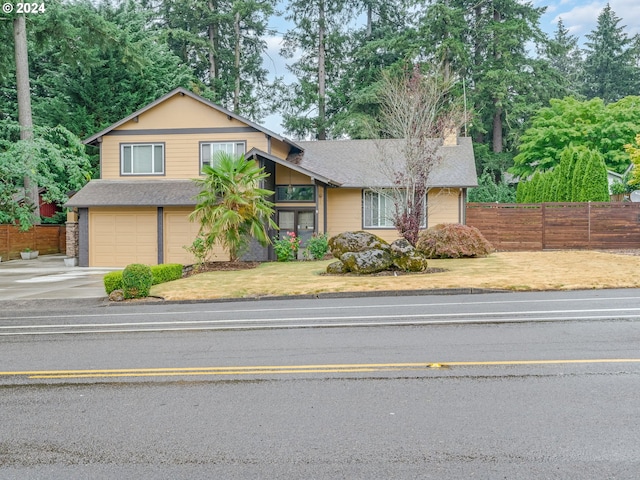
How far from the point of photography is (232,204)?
18344 mm

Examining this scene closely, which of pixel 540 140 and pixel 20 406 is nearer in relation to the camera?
pixel 20 406

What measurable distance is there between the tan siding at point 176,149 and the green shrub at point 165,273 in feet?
22.2

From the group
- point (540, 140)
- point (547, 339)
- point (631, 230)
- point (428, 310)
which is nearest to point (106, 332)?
point (428, 310)

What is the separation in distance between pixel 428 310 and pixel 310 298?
3639 millimetres

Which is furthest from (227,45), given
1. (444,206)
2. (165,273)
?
(165,273)

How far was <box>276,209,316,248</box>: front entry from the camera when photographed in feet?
74.2

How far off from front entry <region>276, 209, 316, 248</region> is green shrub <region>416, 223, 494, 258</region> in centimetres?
470

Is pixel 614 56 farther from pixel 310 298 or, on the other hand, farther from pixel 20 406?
pixel 20 406

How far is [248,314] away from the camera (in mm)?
10875

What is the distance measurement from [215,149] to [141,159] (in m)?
3.26

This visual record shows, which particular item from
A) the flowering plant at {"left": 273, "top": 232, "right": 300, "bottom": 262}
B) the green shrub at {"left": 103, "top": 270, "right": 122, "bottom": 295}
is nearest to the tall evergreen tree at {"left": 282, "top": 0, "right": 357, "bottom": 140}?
the flowering plant at {"left": 273, "top": 232, "right": 300, "bottom": 262}

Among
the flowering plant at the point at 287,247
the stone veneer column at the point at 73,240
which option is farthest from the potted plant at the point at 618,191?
the stone veneer column at the point at 73,240

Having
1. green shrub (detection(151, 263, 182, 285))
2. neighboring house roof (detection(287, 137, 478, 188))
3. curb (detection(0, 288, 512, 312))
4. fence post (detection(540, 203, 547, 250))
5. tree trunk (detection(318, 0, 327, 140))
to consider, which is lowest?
curb (detection(0, 288, 512, 312))

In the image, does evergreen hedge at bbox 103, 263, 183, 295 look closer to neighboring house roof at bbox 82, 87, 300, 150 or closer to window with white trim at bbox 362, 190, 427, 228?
neighboring house roof at bbox 82, 87, 300, 150
